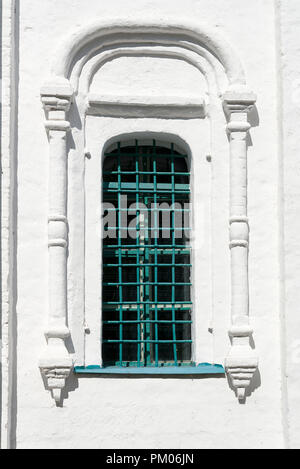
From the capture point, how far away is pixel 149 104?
7.81 metres

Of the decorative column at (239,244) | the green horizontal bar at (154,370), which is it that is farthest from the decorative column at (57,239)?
the decorative column at (239,244)

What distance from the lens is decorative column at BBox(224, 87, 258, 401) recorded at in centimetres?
741

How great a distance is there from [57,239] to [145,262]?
0.85m

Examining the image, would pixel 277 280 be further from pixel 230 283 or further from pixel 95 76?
pixel 95 76

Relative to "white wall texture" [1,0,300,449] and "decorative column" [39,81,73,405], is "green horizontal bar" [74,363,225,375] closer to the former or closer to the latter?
"white wall texture" [1,0,300,449]

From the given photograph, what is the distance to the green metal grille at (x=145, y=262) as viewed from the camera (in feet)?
25.5

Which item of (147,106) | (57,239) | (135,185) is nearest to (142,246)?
(135,185)

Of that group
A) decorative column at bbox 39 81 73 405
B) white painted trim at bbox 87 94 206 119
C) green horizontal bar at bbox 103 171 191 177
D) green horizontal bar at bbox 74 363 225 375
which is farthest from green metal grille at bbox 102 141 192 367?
decorative column at bbox 39 81 73 405

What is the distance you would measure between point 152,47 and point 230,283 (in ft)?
7.33

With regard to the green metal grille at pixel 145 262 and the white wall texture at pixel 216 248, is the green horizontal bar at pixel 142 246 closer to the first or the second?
the green metal grille at pixel 145 262

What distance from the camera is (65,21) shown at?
309 inches

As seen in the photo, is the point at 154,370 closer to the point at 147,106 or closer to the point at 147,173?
the point at 147,173

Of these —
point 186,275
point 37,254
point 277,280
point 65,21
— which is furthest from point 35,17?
point 277,280

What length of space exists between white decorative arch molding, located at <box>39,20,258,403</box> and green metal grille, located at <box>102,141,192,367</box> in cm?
47
